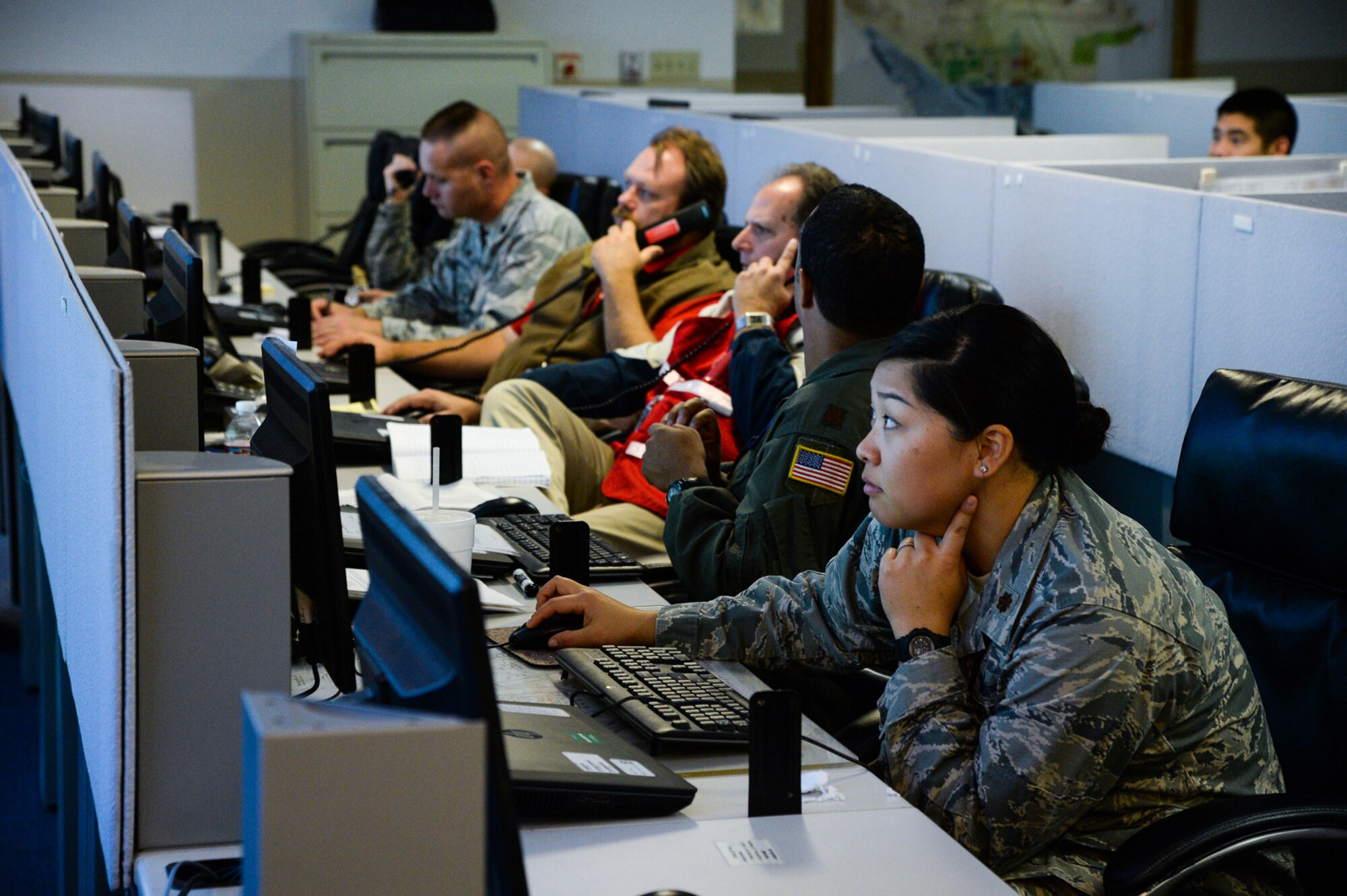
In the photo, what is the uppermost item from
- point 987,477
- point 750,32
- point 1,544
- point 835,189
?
point 750,32

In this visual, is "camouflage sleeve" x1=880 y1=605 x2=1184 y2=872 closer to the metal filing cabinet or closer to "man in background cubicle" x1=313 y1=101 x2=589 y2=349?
"man in background cubicle" x1=313 y1=101 x2=589 y2=349

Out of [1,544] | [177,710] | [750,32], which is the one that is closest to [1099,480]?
[177,710]

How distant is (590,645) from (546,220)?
258 centimetres

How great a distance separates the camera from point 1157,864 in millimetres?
1199

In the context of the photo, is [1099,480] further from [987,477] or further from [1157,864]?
[1157,864]

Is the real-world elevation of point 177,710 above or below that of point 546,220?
below

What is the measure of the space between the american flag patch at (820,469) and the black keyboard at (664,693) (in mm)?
397

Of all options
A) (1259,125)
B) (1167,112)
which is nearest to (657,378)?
(1259,125)

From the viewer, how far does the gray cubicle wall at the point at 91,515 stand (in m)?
1.04

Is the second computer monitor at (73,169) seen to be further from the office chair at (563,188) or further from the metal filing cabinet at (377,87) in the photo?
the metal filing cabinet at (377,87)

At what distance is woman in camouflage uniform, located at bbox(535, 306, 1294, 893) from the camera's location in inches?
49.5

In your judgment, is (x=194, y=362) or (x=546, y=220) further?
(x=546, y=220)

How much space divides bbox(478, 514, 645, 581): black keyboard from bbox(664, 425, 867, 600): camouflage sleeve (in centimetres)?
9

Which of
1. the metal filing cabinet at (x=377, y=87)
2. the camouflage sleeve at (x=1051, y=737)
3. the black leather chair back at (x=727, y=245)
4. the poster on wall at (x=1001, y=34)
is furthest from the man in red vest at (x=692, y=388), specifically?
the poster on wall at (x=1001, y=34)
